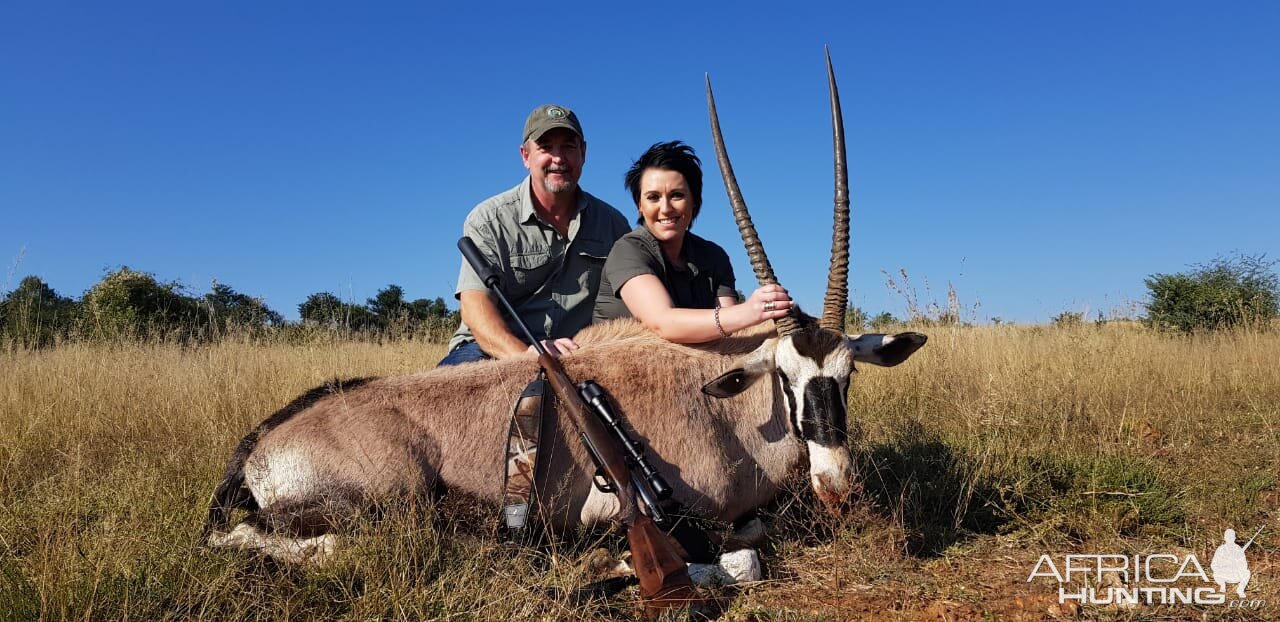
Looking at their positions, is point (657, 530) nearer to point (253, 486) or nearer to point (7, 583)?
point (253, 486)

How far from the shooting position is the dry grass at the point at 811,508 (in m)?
2.83

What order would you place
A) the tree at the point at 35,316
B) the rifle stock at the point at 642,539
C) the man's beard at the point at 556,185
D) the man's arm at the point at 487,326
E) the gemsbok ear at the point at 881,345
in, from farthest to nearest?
the tree at the point at 35,316
the man's beard at the point at 556,185
the man's arm at the point at 487,326
the gemsbok ear at the point at 881,345
the rifle stock at the point at 642,539

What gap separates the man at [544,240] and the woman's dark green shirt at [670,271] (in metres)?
0.84

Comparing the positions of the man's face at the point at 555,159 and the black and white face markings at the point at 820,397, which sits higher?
the man's face at the point at 555,159

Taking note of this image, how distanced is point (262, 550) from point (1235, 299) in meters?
15.7

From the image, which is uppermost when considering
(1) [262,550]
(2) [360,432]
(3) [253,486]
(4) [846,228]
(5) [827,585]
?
(4) [846,228]

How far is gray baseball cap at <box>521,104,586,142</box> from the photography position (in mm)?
5477

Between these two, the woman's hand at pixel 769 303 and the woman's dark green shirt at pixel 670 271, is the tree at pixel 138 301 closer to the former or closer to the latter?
the woman's dark green shirt at pixel 670 271

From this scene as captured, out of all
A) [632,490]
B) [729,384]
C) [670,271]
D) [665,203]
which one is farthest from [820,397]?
[665,203]

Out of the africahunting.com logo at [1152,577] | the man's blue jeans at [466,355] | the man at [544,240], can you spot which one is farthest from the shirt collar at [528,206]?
the africahunting.com logo at [1152,577]

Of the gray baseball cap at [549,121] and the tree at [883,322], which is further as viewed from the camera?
the tree at [883,322]

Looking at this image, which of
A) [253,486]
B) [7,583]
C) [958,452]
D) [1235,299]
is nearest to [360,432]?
[253,486]

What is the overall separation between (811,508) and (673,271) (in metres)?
1.72

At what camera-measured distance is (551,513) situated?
3484 millimetres
